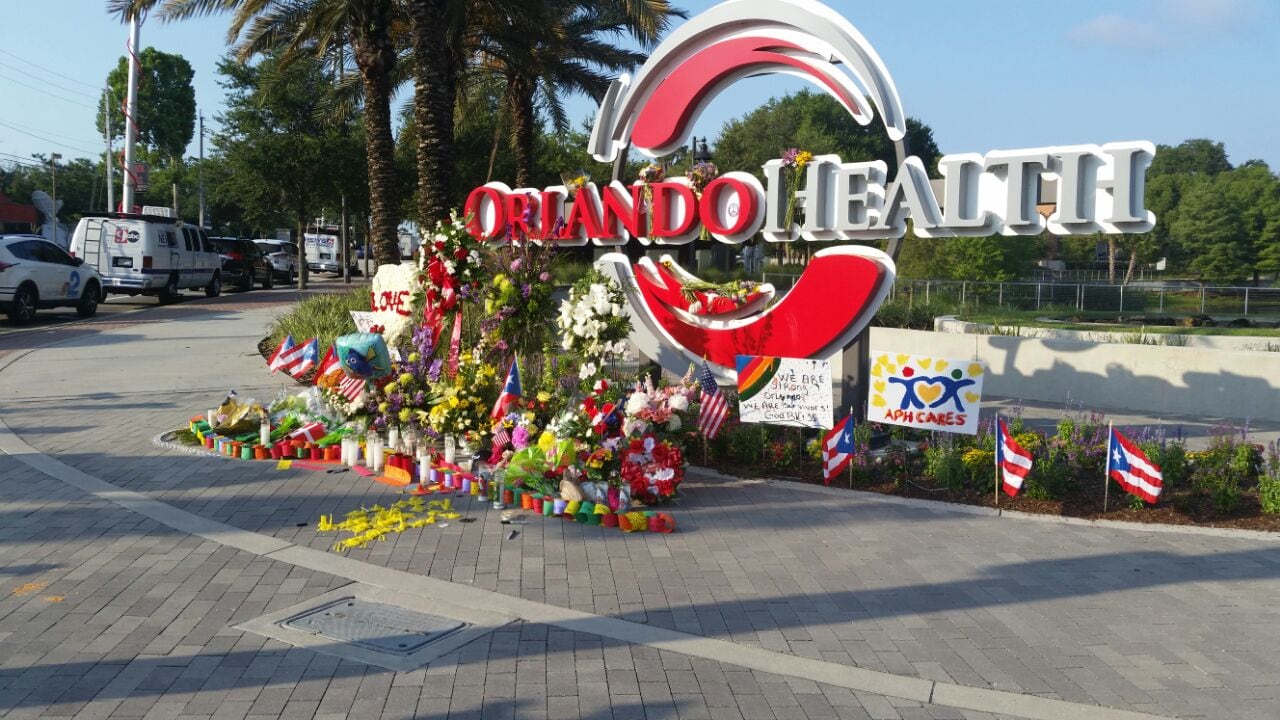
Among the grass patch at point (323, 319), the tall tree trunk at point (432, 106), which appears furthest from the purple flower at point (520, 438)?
the tall tree trunk at point (432, 106)

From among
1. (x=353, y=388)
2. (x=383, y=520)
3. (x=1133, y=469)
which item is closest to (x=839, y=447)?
(x=1133, y=469)

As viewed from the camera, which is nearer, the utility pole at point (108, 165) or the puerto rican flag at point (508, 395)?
the puerto rican flag at point (508, 395)

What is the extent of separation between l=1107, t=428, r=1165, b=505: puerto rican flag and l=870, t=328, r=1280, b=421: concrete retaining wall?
4923mm

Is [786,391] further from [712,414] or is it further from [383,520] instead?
[383,520]

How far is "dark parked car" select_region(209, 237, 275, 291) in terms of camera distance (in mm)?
33781

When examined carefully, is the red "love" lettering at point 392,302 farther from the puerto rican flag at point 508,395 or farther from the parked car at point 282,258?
the parked car at point 282,258

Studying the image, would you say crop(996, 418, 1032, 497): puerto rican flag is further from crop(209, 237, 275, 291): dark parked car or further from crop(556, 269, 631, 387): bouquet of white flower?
crop(209, 237, 275, 291): dark parked car

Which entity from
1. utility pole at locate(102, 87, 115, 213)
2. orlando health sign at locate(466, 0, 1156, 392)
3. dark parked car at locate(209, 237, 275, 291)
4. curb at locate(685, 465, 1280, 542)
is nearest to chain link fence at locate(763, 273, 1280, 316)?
orlando health sign at locate(466, 0, 1156, 392)

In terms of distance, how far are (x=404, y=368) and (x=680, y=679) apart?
5368 mm

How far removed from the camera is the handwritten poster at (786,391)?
872 cm

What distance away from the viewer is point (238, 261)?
111 ft

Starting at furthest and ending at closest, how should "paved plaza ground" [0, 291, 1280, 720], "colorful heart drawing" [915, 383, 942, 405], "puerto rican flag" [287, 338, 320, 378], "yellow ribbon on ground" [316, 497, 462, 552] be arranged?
1. "puerto rican flag" [287, 338, 320, 378]
2. "colorful heart drawing" [915, 383, 942, 405]
3. "yellow ribbon on ground" [316, 497, 462, 552]
4. "paved plaza ground" [0, 291, 1280, 720]

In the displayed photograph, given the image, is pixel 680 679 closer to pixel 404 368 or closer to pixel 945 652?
pixel 945 652

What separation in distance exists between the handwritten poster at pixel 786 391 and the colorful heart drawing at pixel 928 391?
0.76 metres
